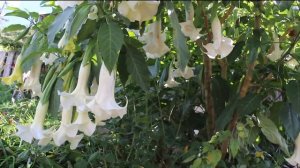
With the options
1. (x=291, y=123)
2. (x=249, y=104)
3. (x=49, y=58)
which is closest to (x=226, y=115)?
(x=249, y=104)

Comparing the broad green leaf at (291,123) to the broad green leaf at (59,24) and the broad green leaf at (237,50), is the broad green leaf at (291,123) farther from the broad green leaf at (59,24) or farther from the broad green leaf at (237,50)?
the broad green leaf at (59,24)

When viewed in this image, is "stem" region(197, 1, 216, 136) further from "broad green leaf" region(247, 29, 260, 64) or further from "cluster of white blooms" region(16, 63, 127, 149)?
"cluster of white blooms" region(16, 63, 127, 149)

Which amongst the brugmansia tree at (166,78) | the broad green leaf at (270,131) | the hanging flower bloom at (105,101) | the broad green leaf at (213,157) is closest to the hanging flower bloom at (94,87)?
the brugmansia tree at (166,78)

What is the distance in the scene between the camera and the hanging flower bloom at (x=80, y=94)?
0.95 meters

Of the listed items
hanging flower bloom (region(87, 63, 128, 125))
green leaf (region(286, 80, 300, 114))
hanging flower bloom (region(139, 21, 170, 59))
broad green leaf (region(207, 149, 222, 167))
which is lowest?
broad green leaf (region(207, 149, 222, 167))

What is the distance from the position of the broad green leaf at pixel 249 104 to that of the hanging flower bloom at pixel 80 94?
19.0 inches

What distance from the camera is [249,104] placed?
1266 millimetres

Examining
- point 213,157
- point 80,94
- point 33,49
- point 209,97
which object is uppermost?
point 33,49

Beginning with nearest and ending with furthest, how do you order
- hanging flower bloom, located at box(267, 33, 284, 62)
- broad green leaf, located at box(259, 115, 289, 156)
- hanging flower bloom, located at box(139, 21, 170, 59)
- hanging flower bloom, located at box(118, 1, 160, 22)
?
1. hanging flower bloom, located at box(118, 1, 160, 22)
2. hanging flower bloom, located at box(139, 21, 170, 59)
3. broad green leaf, located at box(259, 115, 289, 156)
4. hanging flower bloom, located at box(267, 33, 284, 62)

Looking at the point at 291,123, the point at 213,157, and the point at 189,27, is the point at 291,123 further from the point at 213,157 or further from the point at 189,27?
the point at 189,27

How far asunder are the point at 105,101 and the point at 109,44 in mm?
131

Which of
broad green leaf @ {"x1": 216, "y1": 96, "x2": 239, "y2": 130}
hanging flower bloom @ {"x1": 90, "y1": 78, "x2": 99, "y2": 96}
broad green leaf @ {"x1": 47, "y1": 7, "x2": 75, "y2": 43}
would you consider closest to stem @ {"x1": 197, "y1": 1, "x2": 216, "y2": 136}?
broad green leaf @ {"x1": 216, "y1": 96, "x2": 239, "y2": 130}

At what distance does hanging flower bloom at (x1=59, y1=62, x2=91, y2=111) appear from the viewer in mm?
954

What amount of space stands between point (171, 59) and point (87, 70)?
0.62m
